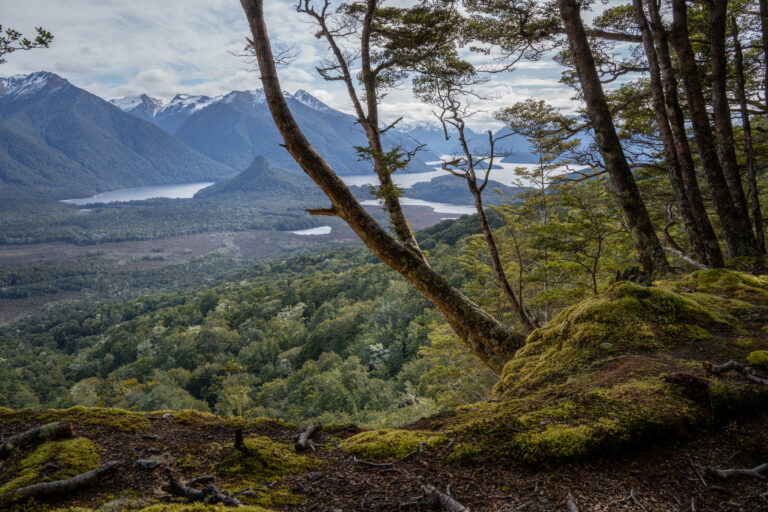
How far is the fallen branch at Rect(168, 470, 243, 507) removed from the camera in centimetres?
180

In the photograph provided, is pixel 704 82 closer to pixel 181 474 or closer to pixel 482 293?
pixel 482 293

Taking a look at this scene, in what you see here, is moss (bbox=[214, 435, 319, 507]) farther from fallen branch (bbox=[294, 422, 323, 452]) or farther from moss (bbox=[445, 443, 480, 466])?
moss (bbox=[445, 443, 480, 466])

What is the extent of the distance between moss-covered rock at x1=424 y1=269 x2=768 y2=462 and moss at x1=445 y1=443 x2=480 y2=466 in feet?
0.21

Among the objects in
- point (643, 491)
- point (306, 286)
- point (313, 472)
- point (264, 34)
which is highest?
point (264, 34)

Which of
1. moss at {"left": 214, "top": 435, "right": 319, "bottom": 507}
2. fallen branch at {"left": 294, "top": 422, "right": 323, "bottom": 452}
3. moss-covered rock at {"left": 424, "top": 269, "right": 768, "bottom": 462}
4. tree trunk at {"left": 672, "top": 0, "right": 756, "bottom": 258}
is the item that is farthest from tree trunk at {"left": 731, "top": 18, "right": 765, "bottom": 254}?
moss at {"left": 214, "top": 435, "right": 319, "bottom": 507}

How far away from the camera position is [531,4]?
589 centimetres

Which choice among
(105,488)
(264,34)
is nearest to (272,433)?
(105,488)

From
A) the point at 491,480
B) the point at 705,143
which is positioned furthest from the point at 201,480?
the point at 705,143

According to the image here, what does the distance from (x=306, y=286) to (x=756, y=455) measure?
176ft

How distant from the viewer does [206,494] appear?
1910mm

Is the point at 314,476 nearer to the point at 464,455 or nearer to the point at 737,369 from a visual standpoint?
the point at 464,455

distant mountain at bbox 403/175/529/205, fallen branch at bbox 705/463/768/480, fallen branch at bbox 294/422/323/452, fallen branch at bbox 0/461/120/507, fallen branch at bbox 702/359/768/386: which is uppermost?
distant mountain at bbox 403/175/529/205

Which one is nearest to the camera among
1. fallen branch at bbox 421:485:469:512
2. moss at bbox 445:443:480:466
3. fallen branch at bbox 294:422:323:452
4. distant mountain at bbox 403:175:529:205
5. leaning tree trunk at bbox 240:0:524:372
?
fallen branch at bbox 421:485:469:512

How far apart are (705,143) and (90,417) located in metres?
8.71
